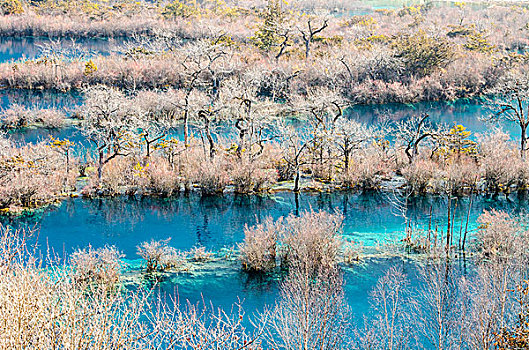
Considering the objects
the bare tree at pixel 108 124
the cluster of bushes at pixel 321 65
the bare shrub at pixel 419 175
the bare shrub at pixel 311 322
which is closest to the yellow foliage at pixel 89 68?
the cluster of bushes at pixel 321 65

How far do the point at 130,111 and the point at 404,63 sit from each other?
138ft

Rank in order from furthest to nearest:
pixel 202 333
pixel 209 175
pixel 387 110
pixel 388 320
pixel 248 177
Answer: pixel 387 110 → pixel 248 177 → pixel 209 175 → pixel 388 320 → pixel 202 333

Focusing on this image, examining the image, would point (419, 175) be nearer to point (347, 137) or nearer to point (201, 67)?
point (347, 137)

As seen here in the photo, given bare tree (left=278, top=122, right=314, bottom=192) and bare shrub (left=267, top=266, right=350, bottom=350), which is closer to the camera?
bare shrub (left=267, top=266, right=350, bottom=350)

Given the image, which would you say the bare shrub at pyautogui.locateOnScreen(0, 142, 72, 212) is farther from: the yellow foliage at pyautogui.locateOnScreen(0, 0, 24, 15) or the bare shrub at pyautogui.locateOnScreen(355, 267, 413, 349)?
the yellow foliage at pyautogui.locateOnScreen(0, 0, 24, 15)

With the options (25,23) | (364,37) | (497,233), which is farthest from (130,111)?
(25,23)

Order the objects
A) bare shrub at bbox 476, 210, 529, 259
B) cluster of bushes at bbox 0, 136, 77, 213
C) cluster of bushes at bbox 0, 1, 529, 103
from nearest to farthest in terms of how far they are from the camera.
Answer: bare shrub at bbox 476, 210, 529, 259
cluster of bushes at bbox 0, 136, 77, 213
cluster of bushes at bbox 0, 1, 529, 103

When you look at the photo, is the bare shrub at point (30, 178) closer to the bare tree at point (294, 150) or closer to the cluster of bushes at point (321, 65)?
the bare tree at point (294, 150)

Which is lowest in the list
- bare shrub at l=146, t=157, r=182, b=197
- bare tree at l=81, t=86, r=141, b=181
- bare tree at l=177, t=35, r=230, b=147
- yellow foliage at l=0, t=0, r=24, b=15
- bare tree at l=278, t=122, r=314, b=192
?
bare shrub at l=146, t=157, r=182, b=197

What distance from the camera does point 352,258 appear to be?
32.8 m

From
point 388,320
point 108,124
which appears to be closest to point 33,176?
point 108,124

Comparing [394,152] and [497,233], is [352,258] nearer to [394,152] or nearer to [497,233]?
[497,233]

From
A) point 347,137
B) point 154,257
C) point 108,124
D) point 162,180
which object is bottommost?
point 154,257

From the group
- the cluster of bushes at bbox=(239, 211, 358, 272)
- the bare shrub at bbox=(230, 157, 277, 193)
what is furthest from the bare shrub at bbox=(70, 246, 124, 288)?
A: the bare shrub at bbox=(230, 157, 277, 193)
